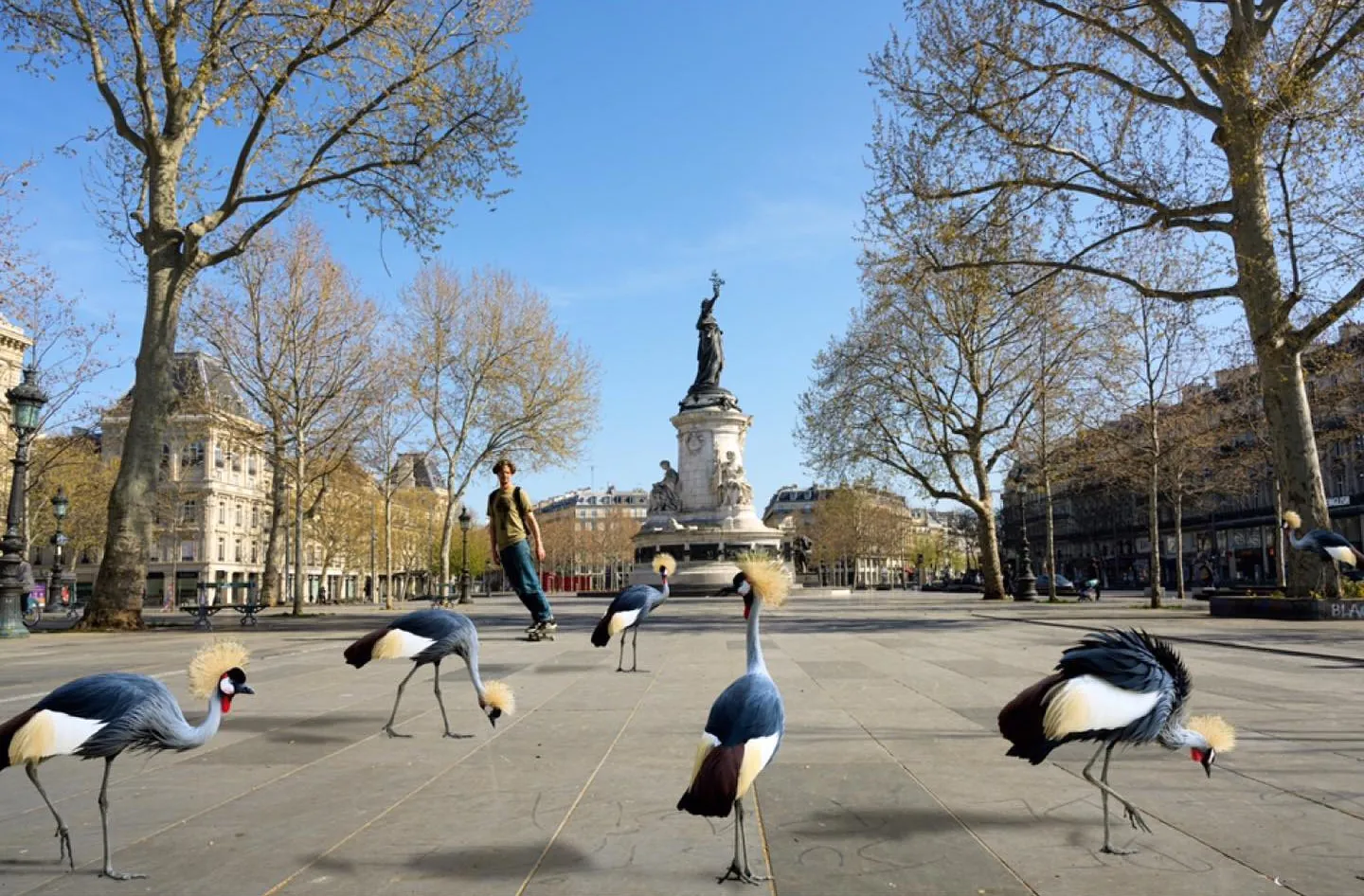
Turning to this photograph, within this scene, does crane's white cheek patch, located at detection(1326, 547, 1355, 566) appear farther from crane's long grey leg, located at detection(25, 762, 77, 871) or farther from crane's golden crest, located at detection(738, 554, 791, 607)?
crane's long grey leg, located at detection(25, 762, 77, 871)

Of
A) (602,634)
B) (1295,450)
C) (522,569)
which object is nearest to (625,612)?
(602,634)

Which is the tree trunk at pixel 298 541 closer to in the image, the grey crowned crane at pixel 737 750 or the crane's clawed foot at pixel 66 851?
the crane's clawed foot at pixel 66 851

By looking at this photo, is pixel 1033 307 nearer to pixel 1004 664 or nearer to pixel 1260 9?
pixel 1260 9

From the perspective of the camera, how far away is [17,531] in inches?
703

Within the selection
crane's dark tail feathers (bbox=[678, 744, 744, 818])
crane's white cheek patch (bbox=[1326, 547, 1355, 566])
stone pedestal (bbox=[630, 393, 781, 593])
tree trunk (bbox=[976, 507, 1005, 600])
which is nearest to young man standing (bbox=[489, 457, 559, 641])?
crane's dark tail feathers (bbox=[678, 744, 744, 818])

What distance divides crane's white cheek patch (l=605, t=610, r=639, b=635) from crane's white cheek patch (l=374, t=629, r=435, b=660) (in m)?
3.15

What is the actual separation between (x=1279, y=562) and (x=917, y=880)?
36122 mm

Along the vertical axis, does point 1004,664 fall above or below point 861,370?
below

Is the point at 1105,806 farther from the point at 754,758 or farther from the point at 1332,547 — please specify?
the point at 1332,547

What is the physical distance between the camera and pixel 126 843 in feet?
13.2

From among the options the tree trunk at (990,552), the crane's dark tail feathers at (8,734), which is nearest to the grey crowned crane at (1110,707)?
the crane's dark tail feathers at (8,734)

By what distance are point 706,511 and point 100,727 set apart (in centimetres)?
3872

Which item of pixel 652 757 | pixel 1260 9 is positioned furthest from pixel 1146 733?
pixel 1260 9

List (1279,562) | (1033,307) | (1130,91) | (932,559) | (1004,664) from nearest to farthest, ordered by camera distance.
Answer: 1. (1004,664)
2. (1130,91)
3. (1033,307)
4. (1279,562)
5. (932,559)
